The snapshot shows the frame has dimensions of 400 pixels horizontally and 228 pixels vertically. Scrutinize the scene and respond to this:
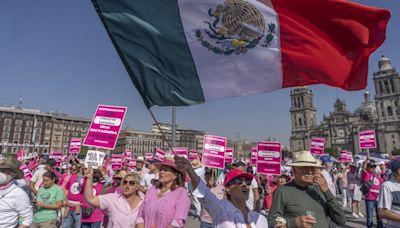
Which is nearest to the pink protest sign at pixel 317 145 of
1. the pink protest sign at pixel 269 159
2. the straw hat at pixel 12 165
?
the pink protest sign at pixel 269 159

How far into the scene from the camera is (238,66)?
3955 mm

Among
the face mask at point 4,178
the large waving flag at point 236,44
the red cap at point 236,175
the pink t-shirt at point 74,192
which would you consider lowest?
the pink t-shirt at point 74,192

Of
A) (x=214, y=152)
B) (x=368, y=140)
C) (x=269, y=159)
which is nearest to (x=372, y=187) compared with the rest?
(x=269, y=159)

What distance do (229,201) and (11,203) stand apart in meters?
3.15

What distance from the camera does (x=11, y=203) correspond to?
165 inches

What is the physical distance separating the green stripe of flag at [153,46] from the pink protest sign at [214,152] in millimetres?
6397

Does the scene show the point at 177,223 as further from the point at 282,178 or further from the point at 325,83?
the point at 282,178

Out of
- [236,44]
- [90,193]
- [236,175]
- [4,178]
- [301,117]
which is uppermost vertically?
[301,117]

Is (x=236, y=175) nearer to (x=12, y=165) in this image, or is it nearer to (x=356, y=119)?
(x=12, y=165)

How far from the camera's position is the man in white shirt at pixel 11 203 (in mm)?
4145

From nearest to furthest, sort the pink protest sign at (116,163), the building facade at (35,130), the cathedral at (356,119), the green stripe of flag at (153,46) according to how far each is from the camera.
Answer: the green stripe of flag at (153,46)
the pink protest sign at (116,163)
the cathedral at (356,119)
the building facade at (35,130)

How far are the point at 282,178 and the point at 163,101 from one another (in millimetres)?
5634

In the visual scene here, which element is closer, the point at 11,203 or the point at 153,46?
the point at 153,46

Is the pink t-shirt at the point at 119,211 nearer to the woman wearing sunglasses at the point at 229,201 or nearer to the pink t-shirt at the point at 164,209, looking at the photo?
the pink t-shirt at the point at 164,209
